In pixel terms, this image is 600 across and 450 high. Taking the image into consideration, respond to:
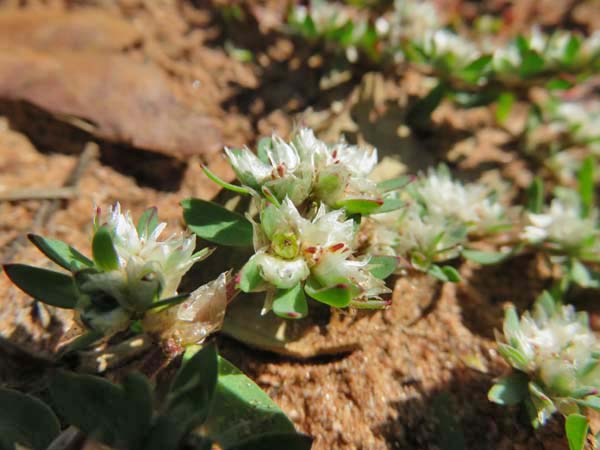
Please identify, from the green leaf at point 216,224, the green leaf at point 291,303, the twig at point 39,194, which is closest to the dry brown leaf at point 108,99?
the twig at point 39,194

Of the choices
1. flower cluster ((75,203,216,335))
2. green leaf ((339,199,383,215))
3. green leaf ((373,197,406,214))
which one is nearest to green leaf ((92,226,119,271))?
flower cluster ((75,203,216,335))

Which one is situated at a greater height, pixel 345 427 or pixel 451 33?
pixel 451 33

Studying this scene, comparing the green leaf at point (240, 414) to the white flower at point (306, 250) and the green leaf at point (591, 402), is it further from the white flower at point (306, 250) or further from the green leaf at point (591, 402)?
the green leaf at point (591, 402)

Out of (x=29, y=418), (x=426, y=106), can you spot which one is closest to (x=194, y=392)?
(x=29, y=418)

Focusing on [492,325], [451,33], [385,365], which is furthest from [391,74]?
[385,365]

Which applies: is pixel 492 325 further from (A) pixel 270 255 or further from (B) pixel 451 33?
(B) pixel 451 33

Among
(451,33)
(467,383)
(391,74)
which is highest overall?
(451,33)

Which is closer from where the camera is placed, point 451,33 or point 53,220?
point 53,220

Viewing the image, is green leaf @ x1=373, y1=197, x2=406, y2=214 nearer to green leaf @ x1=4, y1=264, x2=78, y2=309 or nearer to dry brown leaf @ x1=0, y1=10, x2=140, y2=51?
green leaf @ x1=4, y1=264, x2=78, y2=309
